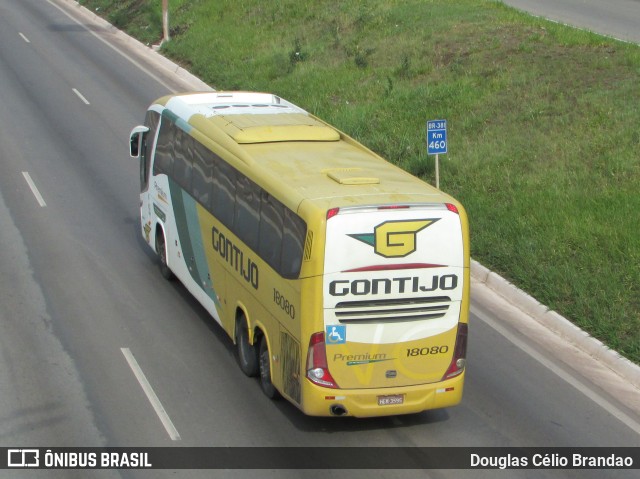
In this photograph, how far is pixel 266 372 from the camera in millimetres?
12953

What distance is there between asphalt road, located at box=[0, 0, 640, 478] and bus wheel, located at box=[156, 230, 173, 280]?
16cm

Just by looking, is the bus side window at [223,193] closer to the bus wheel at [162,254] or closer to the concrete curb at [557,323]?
the bus wheel at [162,254]

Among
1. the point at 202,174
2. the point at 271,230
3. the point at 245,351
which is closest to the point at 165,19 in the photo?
the point at 202,174

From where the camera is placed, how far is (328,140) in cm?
1470

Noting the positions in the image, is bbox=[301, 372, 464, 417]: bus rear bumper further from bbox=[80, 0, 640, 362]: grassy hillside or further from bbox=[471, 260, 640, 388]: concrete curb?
bbox=[80, 0, 640, 362]: grassy hillside

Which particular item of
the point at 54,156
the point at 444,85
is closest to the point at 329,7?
the point at 444,85

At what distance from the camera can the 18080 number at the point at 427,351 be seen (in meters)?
11.7

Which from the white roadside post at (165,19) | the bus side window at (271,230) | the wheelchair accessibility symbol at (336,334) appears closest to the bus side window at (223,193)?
the bus side window at (271,230)

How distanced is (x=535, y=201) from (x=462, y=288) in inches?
293

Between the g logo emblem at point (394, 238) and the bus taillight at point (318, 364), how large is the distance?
119 cm

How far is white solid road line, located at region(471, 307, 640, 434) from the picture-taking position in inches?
511

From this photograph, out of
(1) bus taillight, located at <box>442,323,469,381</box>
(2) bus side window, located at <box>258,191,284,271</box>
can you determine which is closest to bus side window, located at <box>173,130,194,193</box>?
(2) bus side window, located at <box>258,191,284,271</box>

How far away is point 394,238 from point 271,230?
1.76 meters

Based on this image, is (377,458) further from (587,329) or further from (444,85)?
(444,85)
